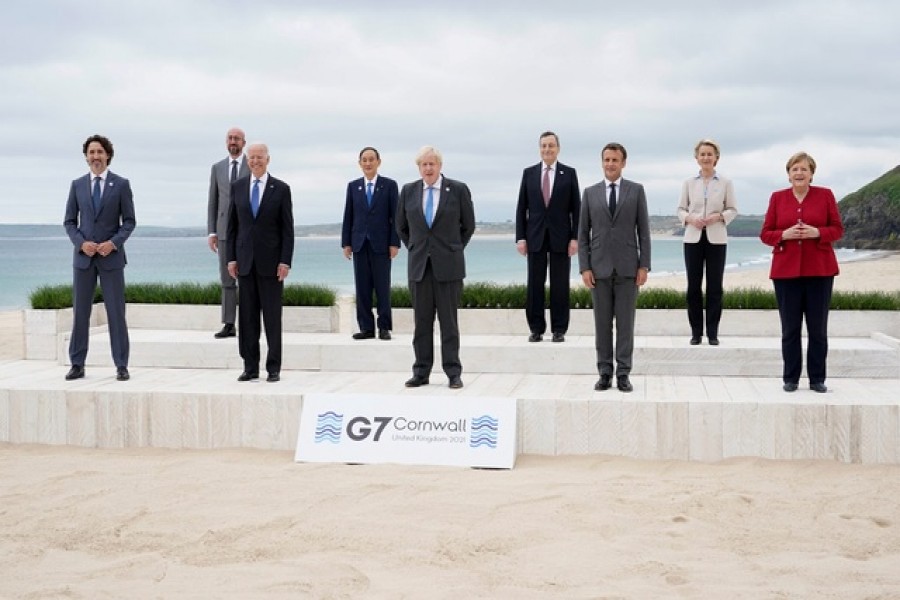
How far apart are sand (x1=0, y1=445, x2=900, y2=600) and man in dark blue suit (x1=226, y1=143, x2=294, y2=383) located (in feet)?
4.20

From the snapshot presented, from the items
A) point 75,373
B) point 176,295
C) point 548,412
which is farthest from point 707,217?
point 176,295

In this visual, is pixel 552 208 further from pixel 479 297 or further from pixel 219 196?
pixel 219 196

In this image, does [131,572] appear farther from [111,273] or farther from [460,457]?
[111,273]

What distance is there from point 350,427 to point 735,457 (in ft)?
7.89

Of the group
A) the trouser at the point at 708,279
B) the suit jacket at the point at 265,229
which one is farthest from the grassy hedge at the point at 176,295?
the trouser at the point at 708,279

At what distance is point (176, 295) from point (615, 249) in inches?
203

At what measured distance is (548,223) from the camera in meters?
8.13

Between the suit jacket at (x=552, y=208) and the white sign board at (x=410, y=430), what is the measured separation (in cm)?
227

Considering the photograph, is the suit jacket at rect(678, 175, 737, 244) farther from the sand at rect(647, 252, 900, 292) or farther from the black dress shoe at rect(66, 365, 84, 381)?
the sand at rect(647, 252, 900, 292)

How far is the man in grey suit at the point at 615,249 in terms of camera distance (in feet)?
21.2

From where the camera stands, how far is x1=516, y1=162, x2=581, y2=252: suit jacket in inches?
319

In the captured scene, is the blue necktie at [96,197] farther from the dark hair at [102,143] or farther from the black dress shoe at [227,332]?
the black dress shoe at [227,332]

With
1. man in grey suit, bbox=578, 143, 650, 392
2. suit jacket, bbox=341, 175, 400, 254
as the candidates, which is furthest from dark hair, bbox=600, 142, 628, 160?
suit jacket, bbox=341, 175, 400, 254

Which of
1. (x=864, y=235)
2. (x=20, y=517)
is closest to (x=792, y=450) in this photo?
(x=20, y=517)
